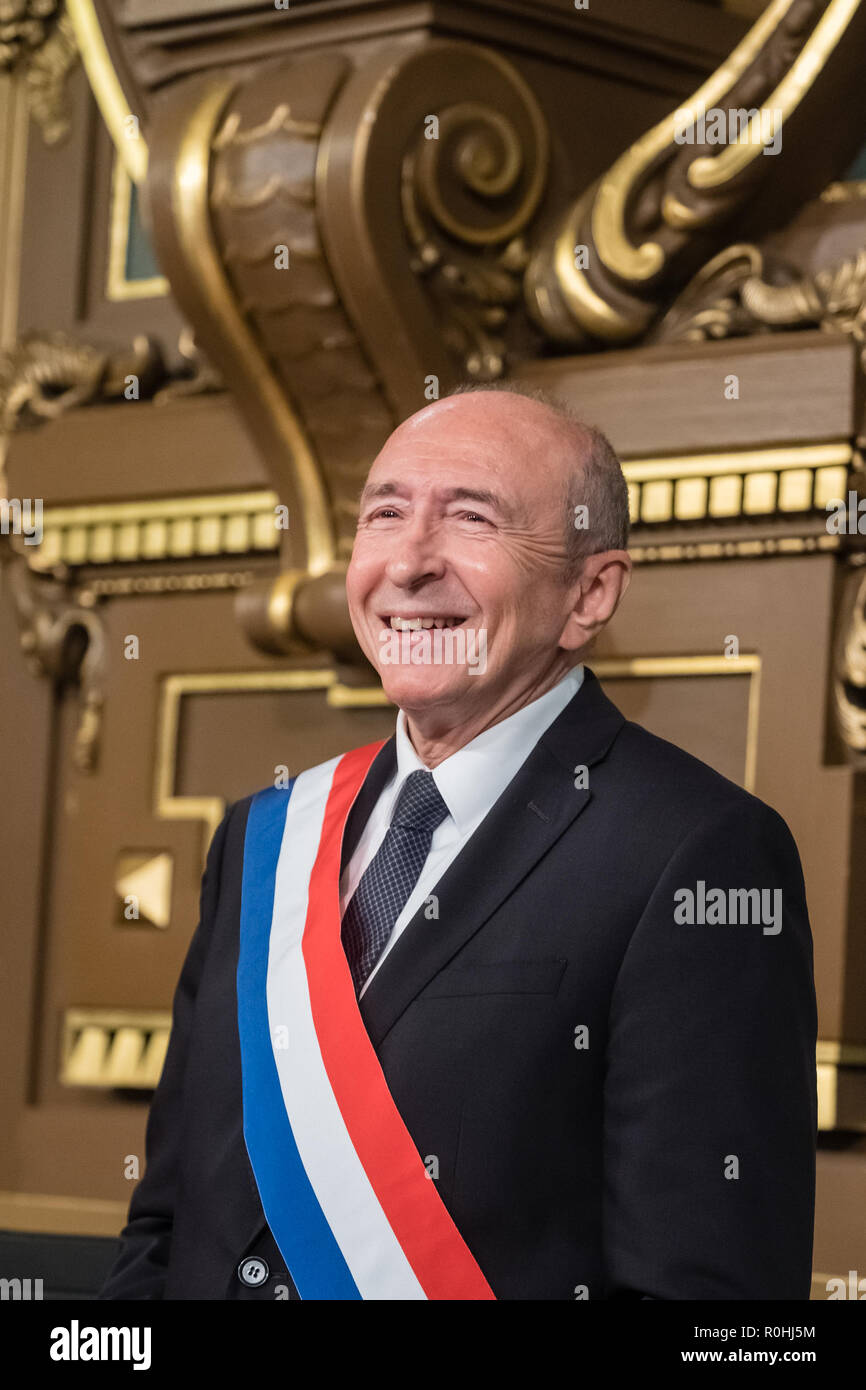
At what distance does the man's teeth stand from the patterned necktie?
0.09 meters

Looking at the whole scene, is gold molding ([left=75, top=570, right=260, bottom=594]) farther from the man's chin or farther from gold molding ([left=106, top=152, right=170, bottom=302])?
the man's chin

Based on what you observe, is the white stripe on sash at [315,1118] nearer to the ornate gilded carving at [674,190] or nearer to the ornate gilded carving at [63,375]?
the ornate gilded carving at [674,190]

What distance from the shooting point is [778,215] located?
1.61 m

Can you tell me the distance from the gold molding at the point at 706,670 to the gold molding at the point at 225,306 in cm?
27

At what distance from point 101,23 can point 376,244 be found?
40 cm

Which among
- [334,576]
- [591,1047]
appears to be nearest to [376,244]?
[334,576]

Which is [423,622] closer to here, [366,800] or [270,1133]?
[366,800]

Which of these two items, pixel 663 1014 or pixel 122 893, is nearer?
pixel 663 1014

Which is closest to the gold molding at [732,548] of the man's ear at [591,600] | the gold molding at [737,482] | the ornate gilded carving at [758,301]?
the gold molding at [737,482]

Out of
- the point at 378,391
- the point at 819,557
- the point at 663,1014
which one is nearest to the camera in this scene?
the point at 663,1014

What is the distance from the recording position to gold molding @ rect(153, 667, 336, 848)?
1.81 meters

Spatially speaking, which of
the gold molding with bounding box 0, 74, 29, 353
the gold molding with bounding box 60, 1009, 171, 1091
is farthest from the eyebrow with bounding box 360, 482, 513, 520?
the gold molding with bounding box 0, 74, 29, 353

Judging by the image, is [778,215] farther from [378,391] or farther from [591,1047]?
[591,1047]

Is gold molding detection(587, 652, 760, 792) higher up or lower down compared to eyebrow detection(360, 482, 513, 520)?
lower down
